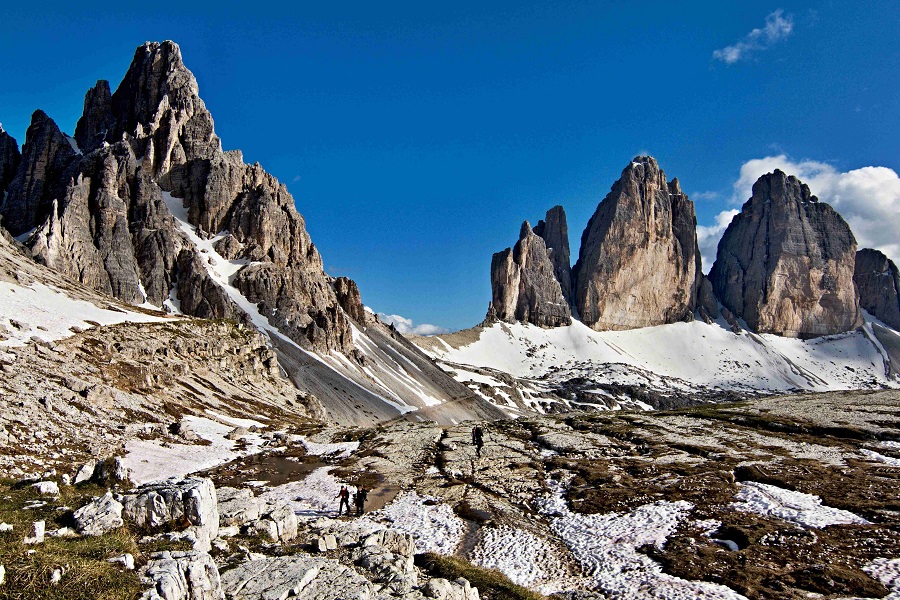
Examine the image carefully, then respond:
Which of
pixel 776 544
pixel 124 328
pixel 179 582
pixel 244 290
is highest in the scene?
pixel 244 290

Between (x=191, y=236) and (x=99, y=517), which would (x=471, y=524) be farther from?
(x=191, y=236)

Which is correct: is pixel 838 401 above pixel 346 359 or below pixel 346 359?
below

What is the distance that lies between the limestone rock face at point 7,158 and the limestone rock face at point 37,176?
364 cm

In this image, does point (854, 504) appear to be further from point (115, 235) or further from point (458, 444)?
point (115, 235)

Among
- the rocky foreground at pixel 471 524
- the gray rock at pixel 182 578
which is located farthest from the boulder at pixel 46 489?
the gray rock at pixel 182 578

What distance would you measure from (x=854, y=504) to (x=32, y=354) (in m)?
63.1

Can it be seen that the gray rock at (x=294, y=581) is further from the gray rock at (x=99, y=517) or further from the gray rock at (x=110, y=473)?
the gray rock at (x=110, y=473)

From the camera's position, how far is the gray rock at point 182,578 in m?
11.4

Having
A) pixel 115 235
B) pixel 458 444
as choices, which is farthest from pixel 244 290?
pixel 458 444

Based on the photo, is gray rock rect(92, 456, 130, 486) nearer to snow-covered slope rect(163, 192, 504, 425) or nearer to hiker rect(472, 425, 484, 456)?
hiker rect(472, 425, 484, 456)

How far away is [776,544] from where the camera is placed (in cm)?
2345

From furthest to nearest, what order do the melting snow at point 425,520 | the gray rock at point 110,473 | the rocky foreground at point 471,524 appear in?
the melting snow at point 425,520 < the gray rock at point 110,473 < the rocky foreground at point 471,524

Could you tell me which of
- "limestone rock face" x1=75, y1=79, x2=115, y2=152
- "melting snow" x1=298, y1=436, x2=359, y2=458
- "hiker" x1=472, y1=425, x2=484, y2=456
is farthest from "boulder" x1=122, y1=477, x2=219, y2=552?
"limestone rock face" x1=75, y1=79, x2=115, y2=152

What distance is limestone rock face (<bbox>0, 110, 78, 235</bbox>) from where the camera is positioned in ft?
398
